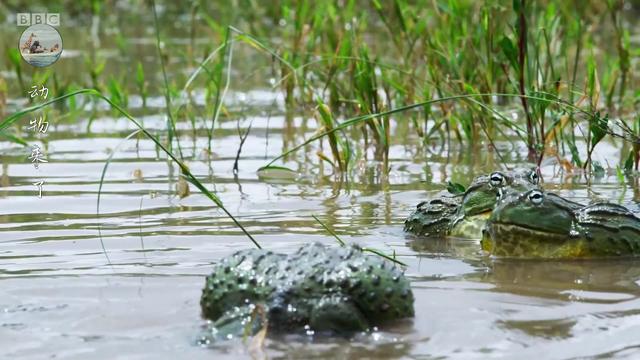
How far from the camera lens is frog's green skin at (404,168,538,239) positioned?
5.44 meters

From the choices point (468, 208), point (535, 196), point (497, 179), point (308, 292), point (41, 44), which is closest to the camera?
point (308, 292)

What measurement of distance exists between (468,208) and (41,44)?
276cm

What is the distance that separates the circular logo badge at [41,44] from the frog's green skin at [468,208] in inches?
85.9

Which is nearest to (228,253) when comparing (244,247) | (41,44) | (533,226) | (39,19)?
(244,247)

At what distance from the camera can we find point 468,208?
5543mm

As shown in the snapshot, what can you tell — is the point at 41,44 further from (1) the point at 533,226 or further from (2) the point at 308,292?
(2) the point at 308,292

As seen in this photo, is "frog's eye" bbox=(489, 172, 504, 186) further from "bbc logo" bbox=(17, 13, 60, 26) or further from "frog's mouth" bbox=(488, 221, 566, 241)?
"bbc logo" bbox=(17, 13, 60, 26)

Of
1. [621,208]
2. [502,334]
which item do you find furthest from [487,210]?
[502,334]

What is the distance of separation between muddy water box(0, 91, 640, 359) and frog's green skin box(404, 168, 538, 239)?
9 cm

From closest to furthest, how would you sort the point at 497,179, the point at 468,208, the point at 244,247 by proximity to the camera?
the point at 244,247
the point at 497,179
the point at 468,208

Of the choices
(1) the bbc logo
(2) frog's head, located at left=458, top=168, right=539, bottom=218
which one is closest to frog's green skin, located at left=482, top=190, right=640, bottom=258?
(2) frog's head, located at left=458, top=168, right=539, bottom=218

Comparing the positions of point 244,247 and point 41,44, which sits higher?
point 41,44

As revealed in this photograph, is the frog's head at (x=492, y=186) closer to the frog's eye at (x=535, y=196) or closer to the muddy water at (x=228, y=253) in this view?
the muddy water at (x=228, y=253)

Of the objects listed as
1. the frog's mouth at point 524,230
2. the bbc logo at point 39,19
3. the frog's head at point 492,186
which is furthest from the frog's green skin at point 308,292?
the bbc logo at point 39,19
